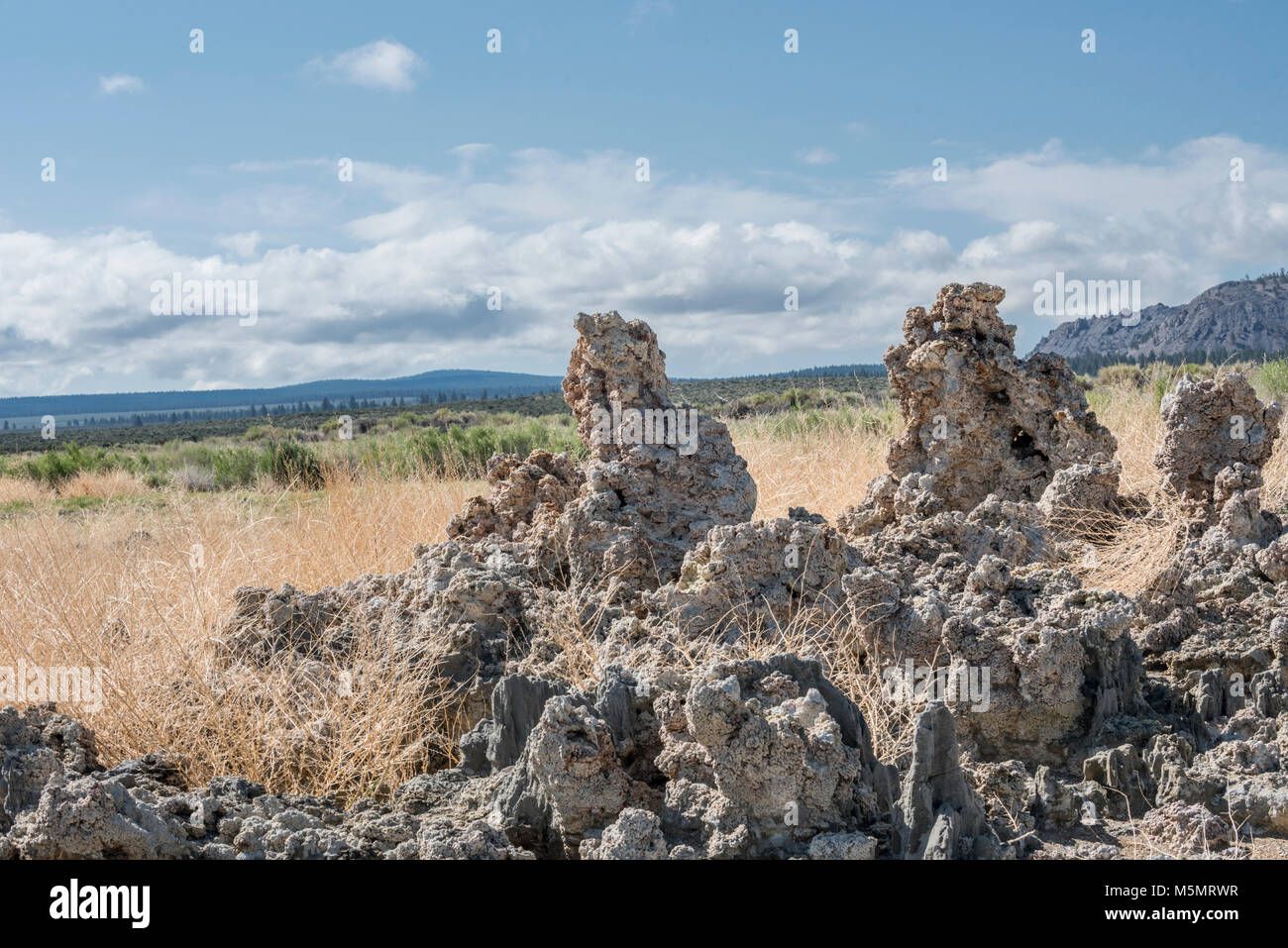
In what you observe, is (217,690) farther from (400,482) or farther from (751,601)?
(400,482)

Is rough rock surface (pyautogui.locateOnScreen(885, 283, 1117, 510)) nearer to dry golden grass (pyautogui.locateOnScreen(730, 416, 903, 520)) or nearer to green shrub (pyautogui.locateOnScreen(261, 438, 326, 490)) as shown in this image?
dry golden grass (pyautogui.locateOnScreen(730, 416, 903, 520))

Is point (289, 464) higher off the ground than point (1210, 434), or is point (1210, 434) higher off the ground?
point (1210, 434)

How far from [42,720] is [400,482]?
614 centimetres

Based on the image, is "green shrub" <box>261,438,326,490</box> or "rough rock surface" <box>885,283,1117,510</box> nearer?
"rough rock surface" <box>885,283,1117,510</box>

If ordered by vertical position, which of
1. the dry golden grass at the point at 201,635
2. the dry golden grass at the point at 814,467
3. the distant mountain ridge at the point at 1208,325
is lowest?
the dry golden grass at the point at 201,635

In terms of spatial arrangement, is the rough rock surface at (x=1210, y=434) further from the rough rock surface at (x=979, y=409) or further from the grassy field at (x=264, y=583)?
the rough rock surface at (x=979, y=409)

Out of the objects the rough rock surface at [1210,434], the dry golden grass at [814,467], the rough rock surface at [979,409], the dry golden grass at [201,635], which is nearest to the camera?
the dry golden grass at [201,635]

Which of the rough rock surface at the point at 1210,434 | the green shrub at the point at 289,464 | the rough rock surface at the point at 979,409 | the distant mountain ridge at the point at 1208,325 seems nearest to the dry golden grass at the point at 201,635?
the rough rock surface at the point at 979,409

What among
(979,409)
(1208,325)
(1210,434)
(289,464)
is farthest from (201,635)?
(1208,325)

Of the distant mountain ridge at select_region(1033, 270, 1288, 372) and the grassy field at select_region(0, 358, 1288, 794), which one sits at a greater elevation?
the distant mountain ridge at select_region(1033, 270, 1288, 372)

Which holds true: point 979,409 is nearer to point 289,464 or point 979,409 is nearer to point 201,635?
point 201,635

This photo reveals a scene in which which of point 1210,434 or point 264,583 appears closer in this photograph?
point 1210,434

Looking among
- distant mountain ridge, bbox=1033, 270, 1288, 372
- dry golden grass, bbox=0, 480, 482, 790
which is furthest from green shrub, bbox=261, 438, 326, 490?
distant mountain ridge, bbox=1033, 270, 1288, 372
